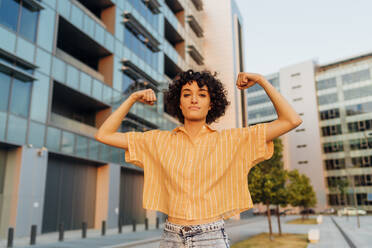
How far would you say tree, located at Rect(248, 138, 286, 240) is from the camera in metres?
16.1

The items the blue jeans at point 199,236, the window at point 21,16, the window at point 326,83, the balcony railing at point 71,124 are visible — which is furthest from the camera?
the window at point 326,83

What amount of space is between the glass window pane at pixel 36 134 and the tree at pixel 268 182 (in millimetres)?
10871

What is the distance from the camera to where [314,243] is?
14.7 metres

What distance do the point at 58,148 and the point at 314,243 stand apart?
13892mm

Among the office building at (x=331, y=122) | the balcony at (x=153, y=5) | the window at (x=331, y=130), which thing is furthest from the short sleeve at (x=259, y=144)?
the window at (x=331, y=130)

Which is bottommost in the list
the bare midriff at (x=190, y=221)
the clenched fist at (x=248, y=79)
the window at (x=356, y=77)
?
the bare midriff at (x=190, y=221)

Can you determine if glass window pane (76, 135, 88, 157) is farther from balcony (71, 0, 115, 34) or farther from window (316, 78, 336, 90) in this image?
window (316, 78, 336, 90)

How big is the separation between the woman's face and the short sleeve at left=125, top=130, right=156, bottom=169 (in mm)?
311

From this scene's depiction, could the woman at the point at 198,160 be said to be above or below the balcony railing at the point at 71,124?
below

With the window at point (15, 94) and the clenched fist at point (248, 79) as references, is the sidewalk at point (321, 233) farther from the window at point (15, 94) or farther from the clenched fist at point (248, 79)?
the clenched fist at point (248, 79)

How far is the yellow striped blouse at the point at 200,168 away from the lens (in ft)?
6.79

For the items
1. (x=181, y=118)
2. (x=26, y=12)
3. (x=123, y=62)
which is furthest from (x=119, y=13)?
(x=181, y=118)

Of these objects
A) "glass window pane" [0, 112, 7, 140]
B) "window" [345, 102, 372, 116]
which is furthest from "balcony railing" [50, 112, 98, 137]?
"window" [345, 102, 372, 116]

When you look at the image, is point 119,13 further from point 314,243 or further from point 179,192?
point 179,192
